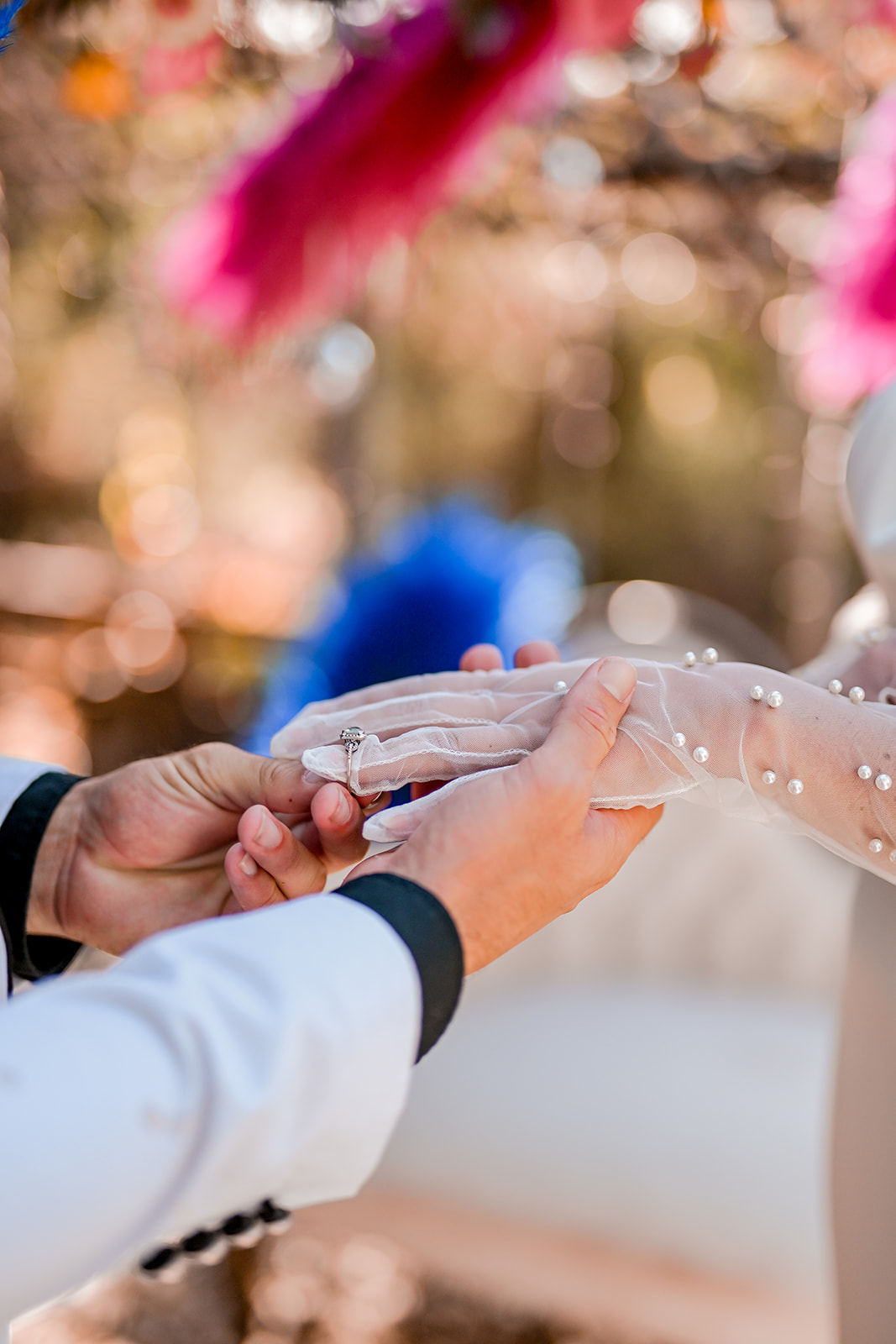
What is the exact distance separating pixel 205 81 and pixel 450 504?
91 cm

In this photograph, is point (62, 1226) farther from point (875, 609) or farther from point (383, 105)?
point (383, 105)

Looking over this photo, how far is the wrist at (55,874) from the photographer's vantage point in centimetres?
91

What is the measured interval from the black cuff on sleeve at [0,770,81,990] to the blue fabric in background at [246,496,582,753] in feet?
2.79

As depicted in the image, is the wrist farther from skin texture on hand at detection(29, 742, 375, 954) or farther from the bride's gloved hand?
the bride's gloved hand

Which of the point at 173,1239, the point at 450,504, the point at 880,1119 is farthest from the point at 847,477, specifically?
the point at 450,504

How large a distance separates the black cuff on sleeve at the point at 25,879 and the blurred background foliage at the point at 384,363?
0.87m

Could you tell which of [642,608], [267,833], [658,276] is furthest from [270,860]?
[658,276]

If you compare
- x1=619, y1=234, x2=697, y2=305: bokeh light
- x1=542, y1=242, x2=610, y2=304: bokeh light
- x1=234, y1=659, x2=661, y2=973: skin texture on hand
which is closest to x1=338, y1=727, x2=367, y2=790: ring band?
x1=234, y1=659, x2=661, y2=973: skin texture on hand

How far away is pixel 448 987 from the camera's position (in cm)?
61

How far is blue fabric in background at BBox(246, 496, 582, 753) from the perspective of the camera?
1.82m

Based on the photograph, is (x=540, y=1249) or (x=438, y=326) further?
(x=438, y=326)

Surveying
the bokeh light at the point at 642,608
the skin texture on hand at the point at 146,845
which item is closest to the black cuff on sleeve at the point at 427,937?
the skin texture on hand at the point at 146,845

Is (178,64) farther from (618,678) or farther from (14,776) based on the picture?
(618,678)

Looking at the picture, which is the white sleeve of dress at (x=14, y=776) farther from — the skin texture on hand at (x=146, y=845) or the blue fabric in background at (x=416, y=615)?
the blue fabric in background at (x=416, y=615)
